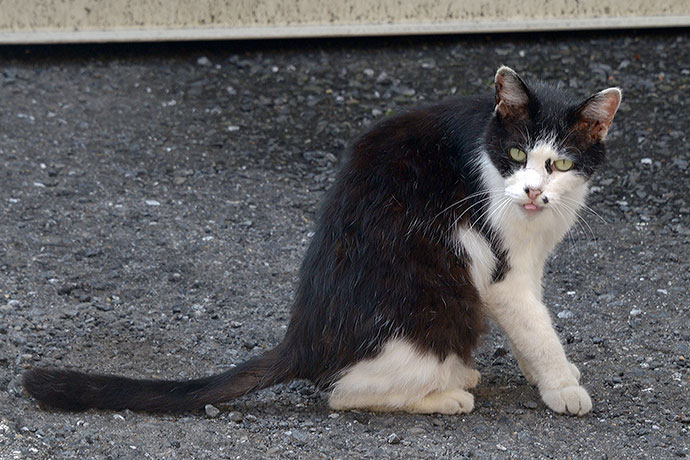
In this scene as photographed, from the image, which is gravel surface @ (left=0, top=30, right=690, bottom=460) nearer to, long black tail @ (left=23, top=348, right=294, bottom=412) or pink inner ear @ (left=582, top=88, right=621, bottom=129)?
long black tail @ (left=23, top=348, right=294, bottom=412)

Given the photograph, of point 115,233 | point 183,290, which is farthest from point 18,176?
point 183,290

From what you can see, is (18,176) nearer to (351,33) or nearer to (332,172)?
(332,172)

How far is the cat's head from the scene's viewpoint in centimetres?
328

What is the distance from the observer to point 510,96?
334 centimetres

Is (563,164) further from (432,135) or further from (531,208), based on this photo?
(432,135)

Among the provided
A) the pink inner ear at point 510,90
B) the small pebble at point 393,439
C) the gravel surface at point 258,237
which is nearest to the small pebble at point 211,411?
the gravel surface at point 258,237

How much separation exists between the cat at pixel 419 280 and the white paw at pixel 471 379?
0.47 feet

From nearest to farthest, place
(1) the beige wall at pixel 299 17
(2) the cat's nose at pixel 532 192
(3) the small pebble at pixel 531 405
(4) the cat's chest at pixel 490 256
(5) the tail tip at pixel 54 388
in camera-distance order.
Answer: (2) the cat's nose at pixel 532 192
(5) the tail tip at pixel 54 388
(4) the cat's chest at pixel 490 256
(3) the small pebble at pixel 531 405
(1) the beige wall at pixel 299 17

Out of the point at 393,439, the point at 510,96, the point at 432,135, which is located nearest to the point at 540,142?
the point at 510,96

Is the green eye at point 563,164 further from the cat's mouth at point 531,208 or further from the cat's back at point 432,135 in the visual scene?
the cat's back at point 432,135

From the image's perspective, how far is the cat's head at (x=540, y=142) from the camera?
3283 mm

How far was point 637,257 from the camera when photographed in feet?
16.3

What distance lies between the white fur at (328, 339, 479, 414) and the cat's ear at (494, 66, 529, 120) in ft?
2.92

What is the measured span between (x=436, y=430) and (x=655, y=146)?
124 inches
